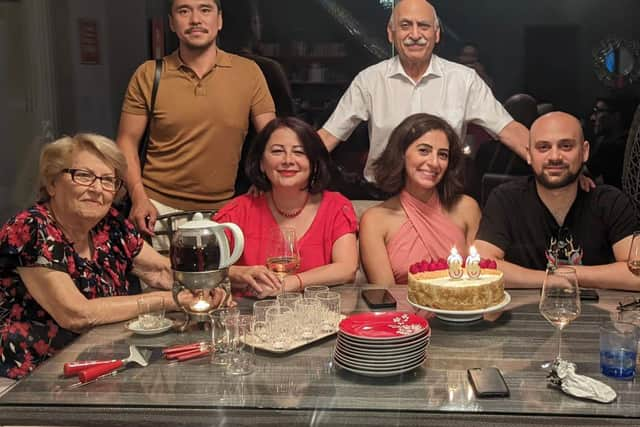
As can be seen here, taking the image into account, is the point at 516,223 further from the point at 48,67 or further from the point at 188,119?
the point at 48,67

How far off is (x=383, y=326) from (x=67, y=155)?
1085 mm

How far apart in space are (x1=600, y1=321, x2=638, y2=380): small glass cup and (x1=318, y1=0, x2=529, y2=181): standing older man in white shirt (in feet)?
5.82

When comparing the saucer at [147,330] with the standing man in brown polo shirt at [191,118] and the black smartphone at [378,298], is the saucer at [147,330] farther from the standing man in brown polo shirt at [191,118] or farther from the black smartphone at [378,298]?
the standing man in brown polo shirt at [191,118]

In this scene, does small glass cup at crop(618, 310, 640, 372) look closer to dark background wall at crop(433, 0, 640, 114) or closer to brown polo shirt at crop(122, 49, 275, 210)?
dark background wall at crop(433, 0, 640, 114)

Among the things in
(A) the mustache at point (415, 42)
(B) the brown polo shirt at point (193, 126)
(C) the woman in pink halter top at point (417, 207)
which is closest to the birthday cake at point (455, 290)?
(C) the woman in pink halter top at point (417, 207)

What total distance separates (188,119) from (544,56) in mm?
1739

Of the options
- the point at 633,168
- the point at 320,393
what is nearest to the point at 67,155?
the point at 320,393

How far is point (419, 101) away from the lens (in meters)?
3.27

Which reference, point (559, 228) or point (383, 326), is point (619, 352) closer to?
point (383, 326)

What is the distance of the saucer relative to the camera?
5.92 ft

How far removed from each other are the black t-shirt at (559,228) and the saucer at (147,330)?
3.94ft

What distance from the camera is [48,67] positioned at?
359 cm

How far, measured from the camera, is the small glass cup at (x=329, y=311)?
1.79 m

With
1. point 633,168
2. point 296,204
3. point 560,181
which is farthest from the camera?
point 633,168
